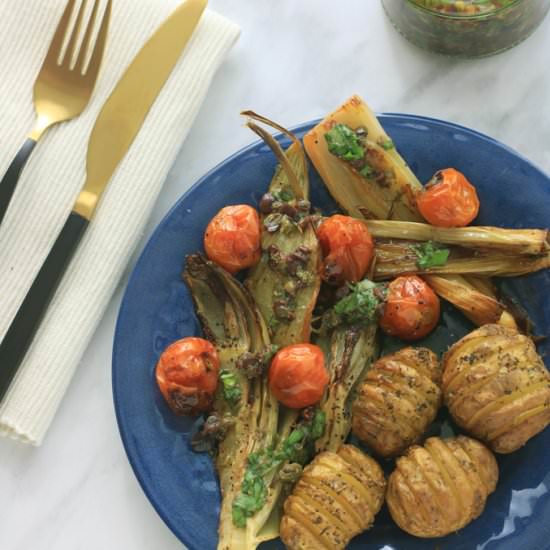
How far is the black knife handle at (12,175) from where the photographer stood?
2.04 m

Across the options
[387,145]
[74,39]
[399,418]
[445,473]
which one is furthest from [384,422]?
[74,39]

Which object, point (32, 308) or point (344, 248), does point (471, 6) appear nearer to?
point (344, 248)

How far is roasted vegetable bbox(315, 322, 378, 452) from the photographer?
6.16 ft

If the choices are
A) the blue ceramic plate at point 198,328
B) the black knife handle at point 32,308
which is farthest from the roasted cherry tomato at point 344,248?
the black knife handle at point 32,308

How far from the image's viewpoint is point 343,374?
1.90m

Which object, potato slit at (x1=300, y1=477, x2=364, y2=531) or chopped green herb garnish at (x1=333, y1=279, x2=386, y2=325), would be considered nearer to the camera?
potato slit at (x1=300, y1=477, x2=364, y2=531)

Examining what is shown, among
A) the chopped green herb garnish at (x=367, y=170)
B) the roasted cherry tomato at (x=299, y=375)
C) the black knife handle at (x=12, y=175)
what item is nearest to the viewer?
the roasted cherry tomato at (x=299, y=375)

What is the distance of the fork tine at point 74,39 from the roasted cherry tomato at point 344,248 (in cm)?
71

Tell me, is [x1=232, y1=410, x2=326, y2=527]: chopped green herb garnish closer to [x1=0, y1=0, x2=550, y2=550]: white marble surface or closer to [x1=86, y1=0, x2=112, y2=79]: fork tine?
[x1=0, y1=0, x2=550, y2=550]: white marble surface

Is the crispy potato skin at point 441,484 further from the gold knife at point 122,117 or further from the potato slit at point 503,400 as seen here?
the gold knife at point 122,117

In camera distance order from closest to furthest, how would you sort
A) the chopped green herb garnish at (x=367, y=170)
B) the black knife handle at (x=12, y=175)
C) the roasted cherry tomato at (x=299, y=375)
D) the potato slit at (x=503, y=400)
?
the potato slit at (x=503, y=400), the roasted cherry tomato at (x=299, y=375), the chopped green herb garnish at (x=367, y=170), the black knife handle at (x=12, y=175)

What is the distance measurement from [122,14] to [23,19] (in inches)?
9.0

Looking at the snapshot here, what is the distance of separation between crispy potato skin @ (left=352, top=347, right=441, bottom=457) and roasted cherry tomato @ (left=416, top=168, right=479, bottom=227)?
0.29 meters

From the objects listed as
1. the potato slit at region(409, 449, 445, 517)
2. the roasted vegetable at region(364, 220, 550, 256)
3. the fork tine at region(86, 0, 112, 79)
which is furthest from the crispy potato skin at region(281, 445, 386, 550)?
the fork tine at region(86, 0, 112, 79)
